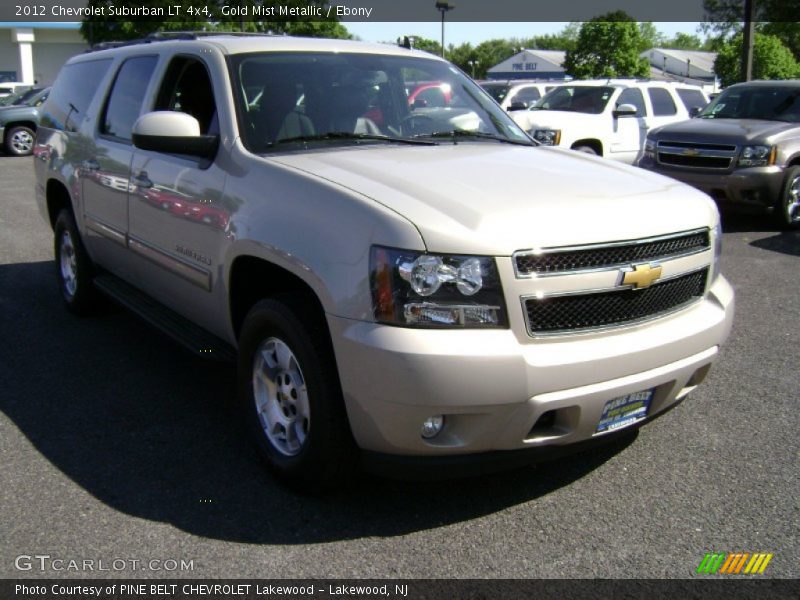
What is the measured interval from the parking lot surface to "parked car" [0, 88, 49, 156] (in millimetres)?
16605

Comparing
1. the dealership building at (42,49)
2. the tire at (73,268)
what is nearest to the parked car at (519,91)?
the tire at (73,268)

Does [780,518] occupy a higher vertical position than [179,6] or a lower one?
lower

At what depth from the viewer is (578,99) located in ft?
45.8

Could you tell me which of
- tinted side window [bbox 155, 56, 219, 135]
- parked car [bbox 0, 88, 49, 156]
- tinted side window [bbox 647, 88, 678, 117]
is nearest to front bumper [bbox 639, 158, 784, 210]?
tinted side window [bbox 647, 88, 678, 117]

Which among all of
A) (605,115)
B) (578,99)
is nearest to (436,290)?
(605,115)

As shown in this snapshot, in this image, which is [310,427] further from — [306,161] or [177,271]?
[177,271]

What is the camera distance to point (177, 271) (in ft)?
14.4

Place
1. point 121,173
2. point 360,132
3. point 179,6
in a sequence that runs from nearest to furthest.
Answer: point 360,132, point 121,173, point 179,6

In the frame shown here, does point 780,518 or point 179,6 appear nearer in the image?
point 780,518

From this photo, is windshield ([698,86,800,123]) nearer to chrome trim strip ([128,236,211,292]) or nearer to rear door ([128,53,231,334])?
rear door ([128,53,231,334])

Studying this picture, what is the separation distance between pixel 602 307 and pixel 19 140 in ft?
65.0

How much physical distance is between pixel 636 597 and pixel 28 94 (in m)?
21.2

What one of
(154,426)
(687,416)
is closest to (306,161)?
(154,426)

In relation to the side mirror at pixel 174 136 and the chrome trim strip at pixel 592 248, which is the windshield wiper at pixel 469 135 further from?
the chrome trim strip at pixel 592 248
